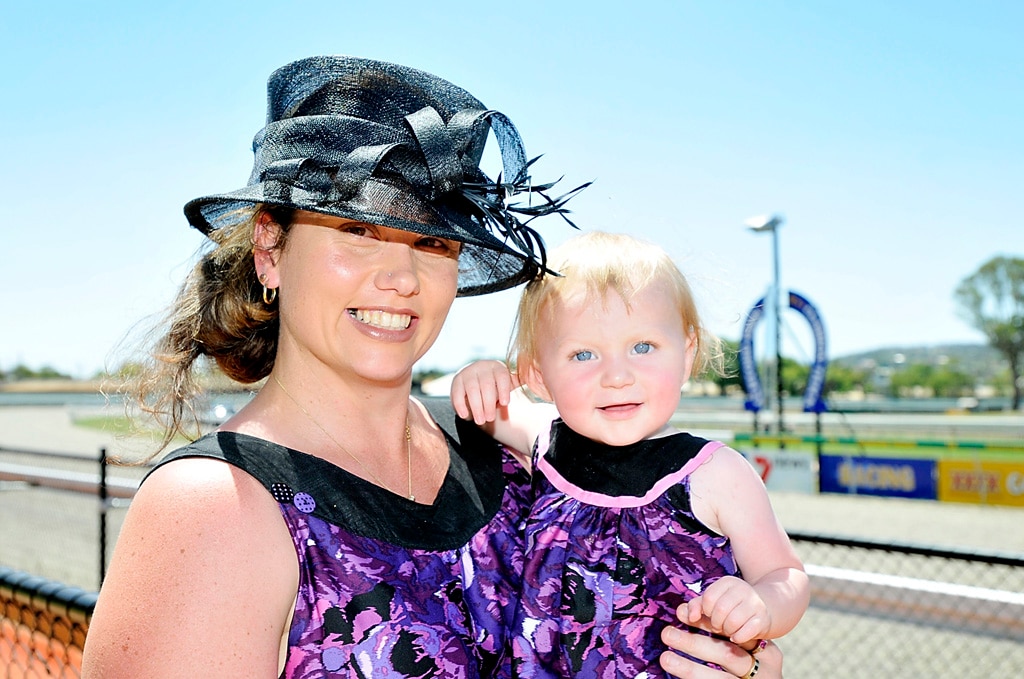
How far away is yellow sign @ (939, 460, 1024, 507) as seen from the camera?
8.60 meters

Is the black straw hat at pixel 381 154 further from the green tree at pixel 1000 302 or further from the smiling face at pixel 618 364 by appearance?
the green tree at pixel 1000 302

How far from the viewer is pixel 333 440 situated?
5.53ft

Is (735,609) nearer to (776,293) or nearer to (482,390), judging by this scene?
(482,390)

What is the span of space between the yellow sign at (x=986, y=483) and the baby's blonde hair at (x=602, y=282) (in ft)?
26.1

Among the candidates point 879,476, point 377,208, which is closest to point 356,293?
point 377,208

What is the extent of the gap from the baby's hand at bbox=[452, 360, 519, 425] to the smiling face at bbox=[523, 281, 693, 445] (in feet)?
0.56

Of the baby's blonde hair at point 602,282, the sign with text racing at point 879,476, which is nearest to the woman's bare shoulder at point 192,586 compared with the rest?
the baby's blonde hair at point 602,282

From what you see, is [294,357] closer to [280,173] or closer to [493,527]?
[280,173]

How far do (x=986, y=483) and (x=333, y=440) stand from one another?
29.3ft

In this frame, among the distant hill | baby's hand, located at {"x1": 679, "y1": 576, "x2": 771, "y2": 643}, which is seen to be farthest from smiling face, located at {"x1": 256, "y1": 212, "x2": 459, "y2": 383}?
the distant hill

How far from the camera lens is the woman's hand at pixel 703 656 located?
1.59 meters

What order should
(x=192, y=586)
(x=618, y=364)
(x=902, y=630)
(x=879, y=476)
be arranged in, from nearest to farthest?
(x=192, y=586)
(x=618, y=364)
(x=902, y=630)
(x=879, y=476)

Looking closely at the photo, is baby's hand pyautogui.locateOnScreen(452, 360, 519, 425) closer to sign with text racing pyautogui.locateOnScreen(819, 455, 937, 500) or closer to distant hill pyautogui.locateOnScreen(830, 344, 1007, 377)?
sign with text racing pyautogui.locateOnScreen(819, 455, 937, 500)

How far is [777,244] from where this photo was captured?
12.9 meters
